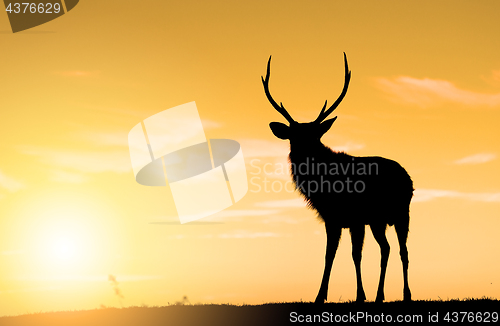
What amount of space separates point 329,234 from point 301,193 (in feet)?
3.92

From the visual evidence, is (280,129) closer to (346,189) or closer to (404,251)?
(346,189)

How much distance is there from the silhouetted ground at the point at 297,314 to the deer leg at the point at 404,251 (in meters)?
0.77

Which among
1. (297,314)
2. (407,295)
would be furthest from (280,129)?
(407,295)

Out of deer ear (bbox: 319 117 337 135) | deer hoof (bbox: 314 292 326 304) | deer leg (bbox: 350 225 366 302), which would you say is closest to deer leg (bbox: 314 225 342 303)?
deer hoof (bbox: 314 292 326 304)

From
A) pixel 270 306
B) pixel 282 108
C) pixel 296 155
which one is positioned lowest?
pixel 270 306

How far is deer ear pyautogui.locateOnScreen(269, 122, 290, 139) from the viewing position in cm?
1278

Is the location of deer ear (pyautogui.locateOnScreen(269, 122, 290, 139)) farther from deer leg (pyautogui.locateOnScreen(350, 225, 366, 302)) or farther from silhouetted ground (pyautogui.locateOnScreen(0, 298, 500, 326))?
silhouetted ground (pyautogui.locateOnScreen(0, 298, 500, 326))

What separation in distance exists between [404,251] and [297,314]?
3.65 m

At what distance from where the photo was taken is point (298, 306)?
451 inches

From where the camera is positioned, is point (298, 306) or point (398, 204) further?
point (398, 204)

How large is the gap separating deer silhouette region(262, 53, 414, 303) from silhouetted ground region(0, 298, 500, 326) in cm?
150

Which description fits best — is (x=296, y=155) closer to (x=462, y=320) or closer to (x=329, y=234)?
(x=329, y=234)

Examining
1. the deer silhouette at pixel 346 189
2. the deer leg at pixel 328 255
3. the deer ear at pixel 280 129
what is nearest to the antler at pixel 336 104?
the deer silhouette at pixel 346 189

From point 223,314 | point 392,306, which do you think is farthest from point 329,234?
point 223,314
